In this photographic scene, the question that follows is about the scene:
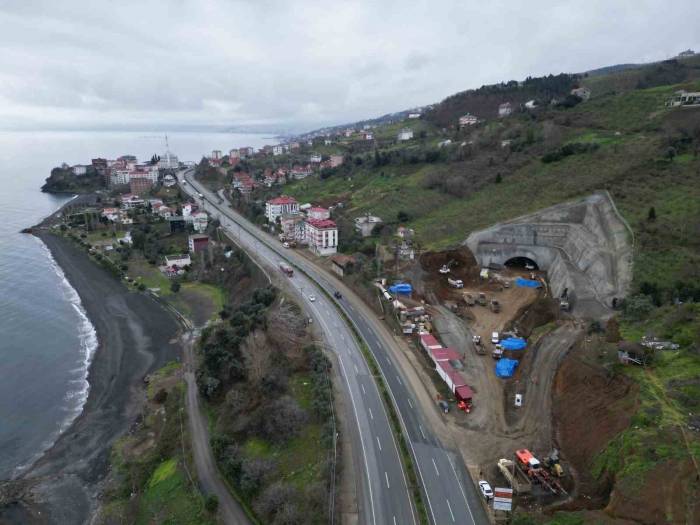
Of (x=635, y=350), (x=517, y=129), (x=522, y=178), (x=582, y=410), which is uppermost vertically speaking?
(x=517, y=129)

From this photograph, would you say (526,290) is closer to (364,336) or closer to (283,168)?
(364,336)

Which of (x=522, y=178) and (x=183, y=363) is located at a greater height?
(x=522, y=178)

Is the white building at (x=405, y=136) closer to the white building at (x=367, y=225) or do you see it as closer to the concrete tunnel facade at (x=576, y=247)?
the white building at (x=367, y=225)

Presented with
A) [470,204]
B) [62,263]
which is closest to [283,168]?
[62,263]

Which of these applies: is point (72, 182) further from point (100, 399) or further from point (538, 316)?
point (538, 316)

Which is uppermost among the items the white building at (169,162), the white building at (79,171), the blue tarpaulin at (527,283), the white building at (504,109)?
the white building at (504,109)

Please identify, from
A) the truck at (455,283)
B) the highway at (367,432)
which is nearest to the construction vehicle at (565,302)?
the truck at (455,283)

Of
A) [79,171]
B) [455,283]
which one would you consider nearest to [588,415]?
[455,283]
